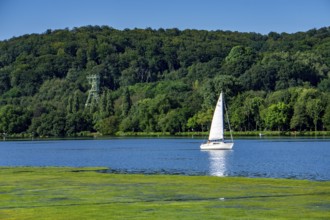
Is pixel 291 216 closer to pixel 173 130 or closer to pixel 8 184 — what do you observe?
pixel 8 184

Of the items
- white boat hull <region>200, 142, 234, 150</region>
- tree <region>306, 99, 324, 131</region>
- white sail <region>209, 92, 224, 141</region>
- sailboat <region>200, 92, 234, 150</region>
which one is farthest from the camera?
tree <region>306, 99, 324, 131</region>

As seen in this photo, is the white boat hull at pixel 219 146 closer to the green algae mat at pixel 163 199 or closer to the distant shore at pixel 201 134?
the green algae mat at pixel 163 199

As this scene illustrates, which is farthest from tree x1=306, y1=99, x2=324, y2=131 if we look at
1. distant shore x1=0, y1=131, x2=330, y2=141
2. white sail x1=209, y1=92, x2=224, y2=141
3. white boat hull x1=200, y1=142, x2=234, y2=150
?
white boat hull x1=200, y1=142, x2=234, y2=150

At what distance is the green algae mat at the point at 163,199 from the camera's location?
2356 cm

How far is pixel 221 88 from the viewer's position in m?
154

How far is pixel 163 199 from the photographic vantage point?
27656 mm

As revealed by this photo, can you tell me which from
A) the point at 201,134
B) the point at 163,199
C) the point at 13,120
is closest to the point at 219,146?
the point at 163,199

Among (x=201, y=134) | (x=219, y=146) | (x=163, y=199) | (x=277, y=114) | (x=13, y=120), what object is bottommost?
(x=163, y=199)

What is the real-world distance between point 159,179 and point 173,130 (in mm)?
125084

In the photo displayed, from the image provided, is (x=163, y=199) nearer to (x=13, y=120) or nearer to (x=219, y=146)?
(x=219, y=146)

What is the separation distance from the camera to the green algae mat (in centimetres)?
2356

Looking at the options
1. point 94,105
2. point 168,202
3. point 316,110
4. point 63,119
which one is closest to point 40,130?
point 63,119

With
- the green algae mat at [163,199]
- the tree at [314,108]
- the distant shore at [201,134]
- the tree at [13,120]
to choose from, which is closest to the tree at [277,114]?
the distant shore at [201,134]

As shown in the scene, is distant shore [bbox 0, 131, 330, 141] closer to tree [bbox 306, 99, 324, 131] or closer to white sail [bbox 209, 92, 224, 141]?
tree [bbox 306, 99, 324, 131]
